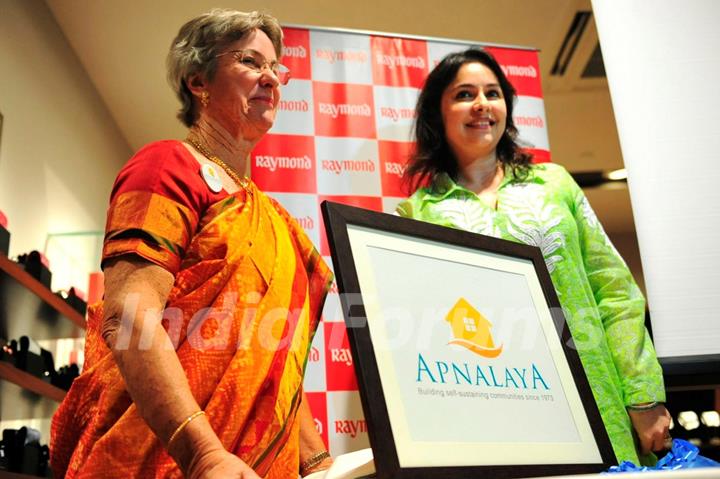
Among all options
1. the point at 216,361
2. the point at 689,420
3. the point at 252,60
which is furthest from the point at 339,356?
the point at 689,420

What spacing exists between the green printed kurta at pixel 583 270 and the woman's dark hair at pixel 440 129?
107mm

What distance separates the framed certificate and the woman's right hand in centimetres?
24

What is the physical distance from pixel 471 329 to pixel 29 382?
2511mm

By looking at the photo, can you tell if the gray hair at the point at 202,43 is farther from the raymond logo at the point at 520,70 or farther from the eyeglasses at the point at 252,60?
the raymond logo at the point at 520,70

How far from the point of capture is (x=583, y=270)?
1.77 metres

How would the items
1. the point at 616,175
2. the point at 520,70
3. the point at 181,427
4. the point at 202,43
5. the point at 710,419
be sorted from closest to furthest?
the point at 181,427 → the point at 202,43 → the point at 520,70 → the point at 710,419 → the point at 616,175

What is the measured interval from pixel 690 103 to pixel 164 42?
3.30 metres

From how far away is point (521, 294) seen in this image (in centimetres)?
101

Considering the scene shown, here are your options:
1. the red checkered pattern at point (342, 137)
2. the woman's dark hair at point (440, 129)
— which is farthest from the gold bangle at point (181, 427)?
the red checkered pattern at point (342, 137)

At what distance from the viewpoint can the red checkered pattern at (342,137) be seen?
236 centimetres

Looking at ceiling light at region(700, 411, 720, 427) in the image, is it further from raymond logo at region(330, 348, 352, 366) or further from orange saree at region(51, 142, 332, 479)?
orange saree at region(51, 142, 332, 479)

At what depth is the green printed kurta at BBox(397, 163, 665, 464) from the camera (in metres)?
1.64

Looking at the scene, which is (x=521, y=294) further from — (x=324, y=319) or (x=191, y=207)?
(x=324, y=319)

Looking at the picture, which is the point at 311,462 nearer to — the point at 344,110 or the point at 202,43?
the point at 202,43
